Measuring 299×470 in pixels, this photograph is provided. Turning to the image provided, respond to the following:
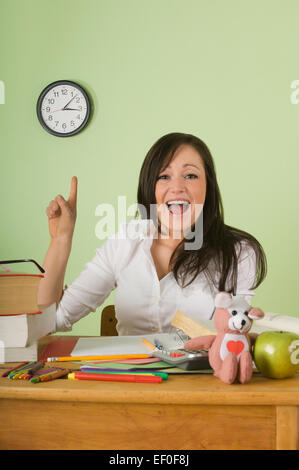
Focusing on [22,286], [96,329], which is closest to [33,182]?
[96,329]

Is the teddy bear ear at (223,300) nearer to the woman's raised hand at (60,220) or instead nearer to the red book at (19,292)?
the red book at (19,292)

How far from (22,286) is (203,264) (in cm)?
75

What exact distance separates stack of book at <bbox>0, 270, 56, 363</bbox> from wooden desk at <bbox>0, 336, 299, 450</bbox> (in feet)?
0.47

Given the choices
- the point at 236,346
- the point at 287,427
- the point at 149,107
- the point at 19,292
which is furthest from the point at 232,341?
the point at 149,107

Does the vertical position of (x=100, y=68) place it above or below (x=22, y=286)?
above

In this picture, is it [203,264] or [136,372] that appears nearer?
[136,372]

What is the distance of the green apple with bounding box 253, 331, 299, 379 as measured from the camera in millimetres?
653

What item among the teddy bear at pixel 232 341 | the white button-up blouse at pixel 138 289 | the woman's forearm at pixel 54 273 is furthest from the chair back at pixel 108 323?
the teddy bear at pixel 232 341

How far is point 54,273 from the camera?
1316 mm

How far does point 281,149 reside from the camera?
236 cm

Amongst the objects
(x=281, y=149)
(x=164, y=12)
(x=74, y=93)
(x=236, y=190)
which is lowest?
(x=236, y=190)

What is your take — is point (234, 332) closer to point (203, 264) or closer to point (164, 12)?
point (203, 264)

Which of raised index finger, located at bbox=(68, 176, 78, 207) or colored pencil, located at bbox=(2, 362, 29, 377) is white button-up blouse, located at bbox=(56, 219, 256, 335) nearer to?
raised index finger, located at bbox=(68, 176, 78, 207)

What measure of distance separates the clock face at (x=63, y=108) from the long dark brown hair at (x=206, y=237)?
1.08 m
